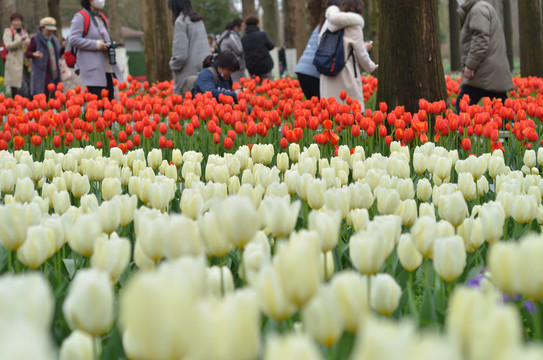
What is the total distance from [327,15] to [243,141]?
256 cm

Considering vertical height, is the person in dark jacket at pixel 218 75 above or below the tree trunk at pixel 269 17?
below

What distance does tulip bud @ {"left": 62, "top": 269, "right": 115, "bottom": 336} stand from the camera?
45.1 inches

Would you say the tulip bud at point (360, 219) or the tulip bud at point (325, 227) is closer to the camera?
the tulip bud at point (325, 227)

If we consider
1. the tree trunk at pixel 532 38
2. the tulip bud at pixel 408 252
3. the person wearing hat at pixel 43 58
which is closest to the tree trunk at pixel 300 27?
the tree trunk at pixel 532 38

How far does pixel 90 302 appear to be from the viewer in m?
1.16

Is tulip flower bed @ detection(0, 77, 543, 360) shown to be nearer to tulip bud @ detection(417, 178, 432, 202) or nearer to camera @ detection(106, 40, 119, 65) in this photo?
tulip bud @ detection(417, 178, 432, 202)

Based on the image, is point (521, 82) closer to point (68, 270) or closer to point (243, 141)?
point (243, 141)

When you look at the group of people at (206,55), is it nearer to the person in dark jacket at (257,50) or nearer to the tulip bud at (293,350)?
the person in dark jacket at (257,50)

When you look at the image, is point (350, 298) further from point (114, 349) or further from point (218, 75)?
point (218, 75)

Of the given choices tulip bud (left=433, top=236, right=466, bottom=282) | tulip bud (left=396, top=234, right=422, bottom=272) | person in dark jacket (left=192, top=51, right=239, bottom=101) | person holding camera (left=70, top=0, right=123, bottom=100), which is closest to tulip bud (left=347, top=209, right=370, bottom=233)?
tulip bud (left=396, top=234, right=422, bottom=272)

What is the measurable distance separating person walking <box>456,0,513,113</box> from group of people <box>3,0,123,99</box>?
13.0 feet

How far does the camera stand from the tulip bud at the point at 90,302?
3.76 feet

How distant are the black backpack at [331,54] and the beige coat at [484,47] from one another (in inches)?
51.2

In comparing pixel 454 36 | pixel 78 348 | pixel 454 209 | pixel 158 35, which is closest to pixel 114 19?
pixel 454 36
